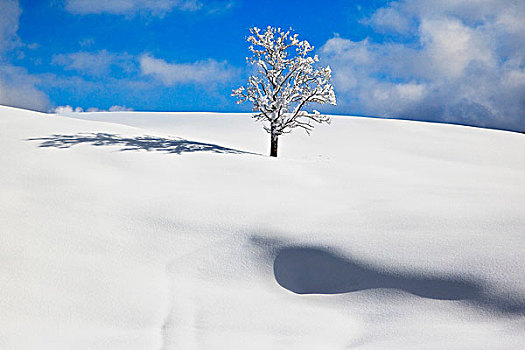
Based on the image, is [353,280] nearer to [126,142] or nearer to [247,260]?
[247,260]

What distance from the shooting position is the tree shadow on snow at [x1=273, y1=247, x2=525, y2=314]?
17.1 feet

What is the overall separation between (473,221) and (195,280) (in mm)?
4815

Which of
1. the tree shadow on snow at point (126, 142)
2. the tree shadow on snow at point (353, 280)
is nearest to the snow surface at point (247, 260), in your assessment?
the tree shadow on snow at point (353, 280)

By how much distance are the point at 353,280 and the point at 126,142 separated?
11.1 m

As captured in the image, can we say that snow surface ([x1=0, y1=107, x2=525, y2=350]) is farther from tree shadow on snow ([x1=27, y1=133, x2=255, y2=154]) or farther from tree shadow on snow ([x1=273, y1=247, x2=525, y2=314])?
tree shadow on snow ([x1=27, y1=133, x2=255, y2=154])

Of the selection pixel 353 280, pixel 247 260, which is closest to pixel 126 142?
pixel 247 260

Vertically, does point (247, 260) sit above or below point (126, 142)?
below

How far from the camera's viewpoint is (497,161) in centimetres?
2116

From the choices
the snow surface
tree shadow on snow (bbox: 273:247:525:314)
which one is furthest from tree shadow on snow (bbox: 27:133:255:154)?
tree shadow on snow (bbox: 273:247:525:314)

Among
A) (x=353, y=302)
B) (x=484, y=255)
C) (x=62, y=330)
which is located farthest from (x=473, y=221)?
(x=62, y=330)

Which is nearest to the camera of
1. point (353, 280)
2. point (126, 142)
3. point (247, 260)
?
point (353, 280)

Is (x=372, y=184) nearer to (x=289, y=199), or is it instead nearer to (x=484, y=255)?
(x=289, y=199)

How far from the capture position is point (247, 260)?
6773mm

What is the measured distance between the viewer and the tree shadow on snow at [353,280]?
520cm
